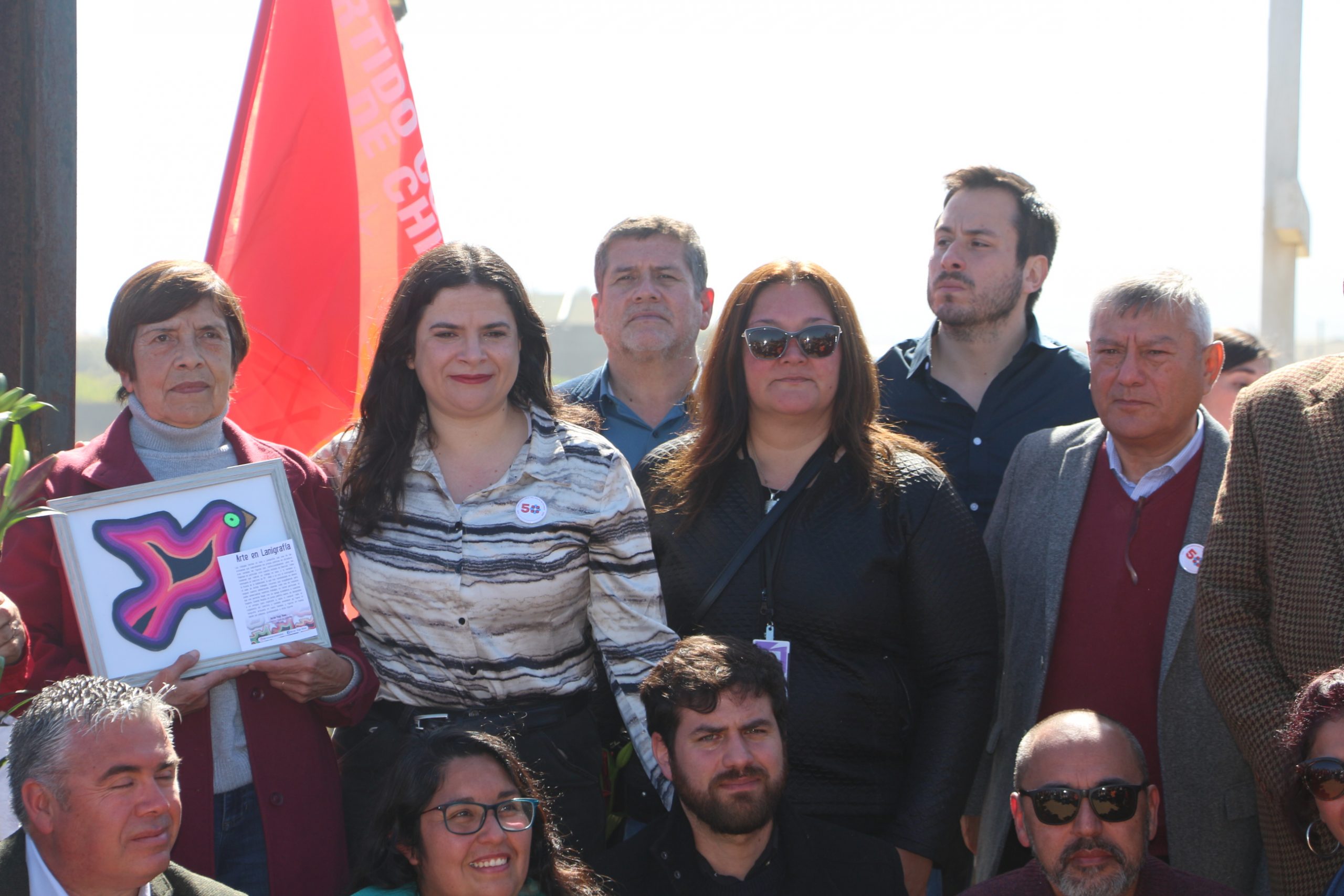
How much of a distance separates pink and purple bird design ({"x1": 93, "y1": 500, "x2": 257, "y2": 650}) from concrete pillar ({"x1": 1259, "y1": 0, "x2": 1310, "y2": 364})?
708 cm

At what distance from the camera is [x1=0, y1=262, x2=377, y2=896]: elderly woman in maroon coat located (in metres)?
3.23

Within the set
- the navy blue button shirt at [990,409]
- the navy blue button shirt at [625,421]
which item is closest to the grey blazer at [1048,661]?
the navy blue button shirt at [990,409]

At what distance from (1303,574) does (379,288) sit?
12.7 ft

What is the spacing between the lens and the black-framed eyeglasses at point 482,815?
3139 millimetres

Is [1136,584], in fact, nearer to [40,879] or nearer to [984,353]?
[984,353]

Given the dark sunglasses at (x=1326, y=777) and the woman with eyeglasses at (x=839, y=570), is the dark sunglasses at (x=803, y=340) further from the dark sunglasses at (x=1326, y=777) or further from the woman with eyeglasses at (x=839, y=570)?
the dark sunglasses at (x=1326, y=777)

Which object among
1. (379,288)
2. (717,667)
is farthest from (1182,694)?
(379,288)

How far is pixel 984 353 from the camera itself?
495 centimetres

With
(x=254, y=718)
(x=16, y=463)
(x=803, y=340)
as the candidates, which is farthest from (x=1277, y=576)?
(x=16, y=463)

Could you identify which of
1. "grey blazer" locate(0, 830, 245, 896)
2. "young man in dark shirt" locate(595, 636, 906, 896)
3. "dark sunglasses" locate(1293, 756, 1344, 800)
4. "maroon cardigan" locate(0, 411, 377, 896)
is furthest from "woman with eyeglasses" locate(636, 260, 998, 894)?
"grey blazer" locate(0, 830, 245, 896)

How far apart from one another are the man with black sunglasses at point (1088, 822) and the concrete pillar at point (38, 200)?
330cm

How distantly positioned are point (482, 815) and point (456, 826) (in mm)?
72

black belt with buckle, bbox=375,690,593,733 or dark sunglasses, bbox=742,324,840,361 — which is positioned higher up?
dark sunglasses, bbox=742,324,840,361

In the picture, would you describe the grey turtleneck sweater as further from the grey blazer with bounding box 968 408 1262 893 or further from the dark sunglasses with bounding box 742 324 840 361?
the grey blazer with bounding box 968 408 1262 893
